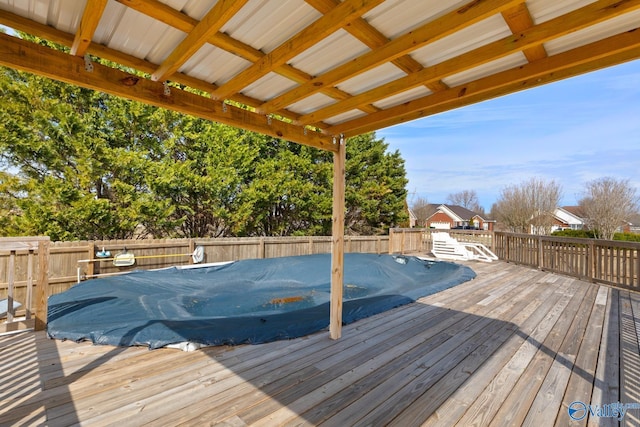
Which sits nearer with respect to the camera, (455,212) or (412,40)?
(412,40)

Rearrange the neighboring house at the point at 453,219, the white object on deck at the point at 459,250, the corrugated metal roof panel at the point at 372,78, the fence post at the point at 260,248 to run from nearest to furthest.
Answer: the corrugated metal roof panel at the point at 372,78, the fence post at the point at 260,248, the white object on deck at the point at 459,250, the neighboring house at the point at 453,219

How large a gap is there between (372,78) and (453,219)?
120 ft

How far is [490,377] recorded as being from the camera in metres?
2.27

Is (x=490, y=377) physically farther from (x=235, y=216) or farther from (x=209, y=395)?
(x=235, y=216)

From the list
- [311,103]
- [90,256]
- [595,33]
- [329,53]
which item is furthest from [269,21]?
[90,256]

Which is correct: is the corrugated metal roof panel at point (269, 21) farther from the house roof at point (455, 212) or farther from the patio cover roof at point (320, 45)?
the house roof at point (455, 212)

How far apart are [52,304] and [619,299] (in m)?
8.23

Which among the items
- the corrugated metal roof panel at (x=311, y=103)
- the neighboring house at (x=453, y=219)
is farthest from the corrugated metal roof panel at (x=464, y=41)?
the neighboring house at (x=453, y=219)

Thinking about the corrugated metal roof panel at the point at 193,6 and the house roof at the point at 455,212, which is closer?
the corrugated metal roof panel at the point at 193,6

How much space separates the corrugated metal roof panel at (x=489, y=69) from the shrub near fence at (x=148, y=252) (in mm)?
6274

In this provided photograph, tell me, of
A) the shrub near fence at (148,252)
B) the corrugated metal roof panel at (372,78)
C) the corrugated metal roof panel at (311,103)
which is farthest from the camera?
the shrub near fence at (148,252)

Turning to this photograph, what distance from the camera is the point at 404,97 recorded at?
2.48 metres

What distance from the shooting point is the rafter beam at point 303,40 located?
1.38 metres

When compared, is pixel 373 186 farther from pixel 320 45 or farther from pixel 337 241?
pixel 320 45
